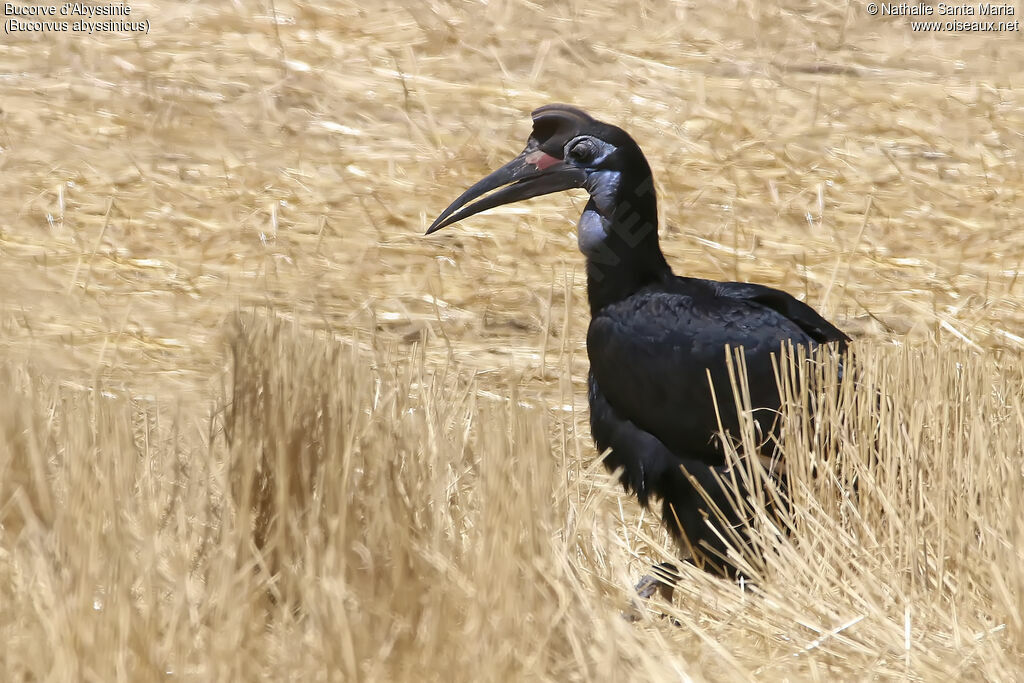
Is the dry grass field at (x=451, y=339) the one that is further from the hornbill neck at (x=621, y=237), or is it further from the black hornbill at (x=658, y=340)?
the hornbill neck at (x=621, y=237)

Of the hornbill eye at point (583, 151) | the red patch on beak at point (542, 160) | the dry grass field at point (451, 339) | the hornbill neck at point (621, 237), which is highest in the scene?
the hornbill eye at point (583, 151)

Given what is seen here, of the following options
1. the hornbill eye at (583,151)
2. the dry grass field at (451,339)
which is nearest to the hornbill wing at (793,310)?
the dry grass field at (451,339)

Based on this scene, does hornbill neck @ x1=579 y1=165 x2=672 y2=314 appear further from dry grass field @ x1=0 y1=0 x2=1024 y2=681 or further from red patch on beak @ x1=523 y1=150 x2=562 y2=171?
dry grass field @ x1=0 y1=0 x2=1024 y2=681

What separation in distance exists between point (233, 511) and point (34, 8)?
4699mm

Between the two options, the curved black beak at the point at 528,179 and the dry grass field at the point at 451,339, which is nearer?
the dry grass field at the point at 451,339

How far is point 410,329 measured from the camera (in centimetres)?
509

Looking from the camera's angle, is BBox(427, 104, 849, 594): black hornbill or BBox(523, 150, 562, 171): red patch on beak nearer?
BBox(427, 104, 849, 594): black hornbill

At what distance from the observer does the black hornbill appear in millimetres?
3955

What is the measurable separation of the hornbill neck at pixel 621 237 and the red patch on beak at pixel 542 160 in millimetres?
150

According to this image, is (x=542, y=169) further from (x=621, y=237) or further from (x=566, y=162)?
(x=621, y=237)

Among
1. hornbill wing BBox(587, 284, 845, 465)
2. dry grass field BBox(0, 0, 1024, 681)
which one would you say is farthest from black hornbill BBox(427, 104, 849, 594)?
dry grass field BBox(0, 0, 1024, 681)

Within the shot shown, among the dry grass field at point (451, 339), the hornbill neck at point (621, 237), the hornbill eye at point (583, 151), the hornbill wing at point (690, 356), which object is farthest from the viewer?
the hornbill eye at point (583, 151)

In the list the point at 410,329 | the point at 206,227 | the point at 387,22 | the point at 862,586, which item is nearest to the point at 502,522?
the point at 862,586

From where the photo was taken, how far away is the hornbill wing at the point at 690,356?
12.9 feet
